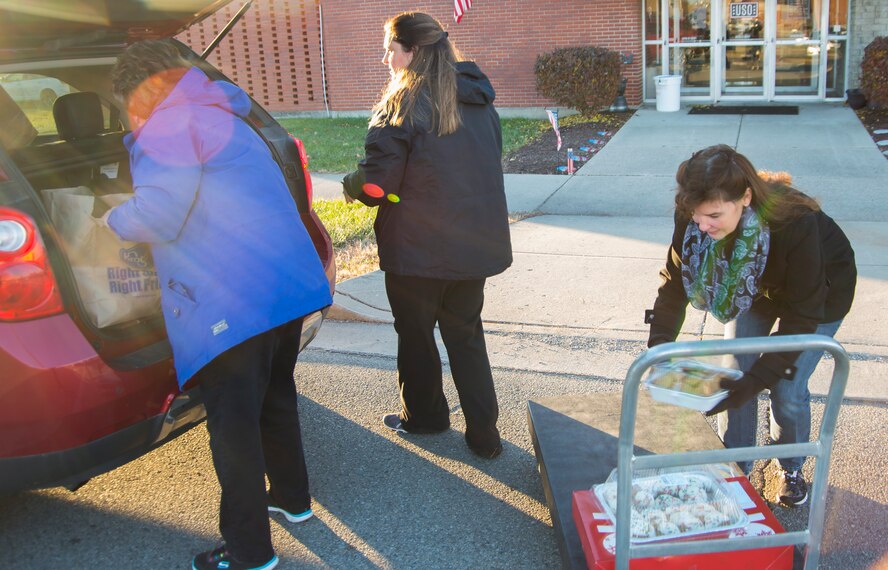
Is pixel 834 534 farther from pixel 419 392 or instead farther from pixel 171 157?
pixel 171 157

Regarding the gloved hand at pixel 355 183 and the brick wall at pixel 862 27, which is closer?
the gloved hand at pixel 355 183

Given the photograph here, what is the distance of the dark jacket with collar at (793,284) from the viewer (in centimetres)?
278

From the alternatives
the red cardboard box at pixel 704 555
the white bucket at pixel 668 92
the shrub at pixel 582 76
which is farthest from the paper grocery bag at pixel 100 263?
the white bucket at pixel 668 92

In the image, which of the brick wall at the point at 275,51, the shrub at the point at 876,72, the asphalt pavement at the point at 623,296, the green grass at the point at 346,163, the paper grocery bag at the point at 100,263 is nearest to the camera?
the paper grocery bag at the point at 100,263

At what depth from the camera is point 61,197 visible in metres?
2.95

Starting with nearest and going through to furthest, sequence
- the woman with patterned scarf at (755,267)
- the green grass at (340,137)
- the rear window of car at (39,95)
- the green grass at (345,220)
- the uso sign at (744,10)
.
Result: the woman with patterned scarf at (755,267), the rear window of car at (39,95), the green grass at (345,220), the green grass at (340,137), the uso sign at (744,10)

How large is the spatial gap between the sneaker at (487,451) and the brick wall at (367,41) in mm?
12541

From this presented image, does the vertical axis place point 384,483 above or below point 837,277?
below

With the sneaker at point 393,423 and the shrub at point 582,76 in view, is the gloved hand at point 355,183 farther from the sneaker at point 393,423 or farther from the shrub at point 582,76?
the shrub at point 582,76

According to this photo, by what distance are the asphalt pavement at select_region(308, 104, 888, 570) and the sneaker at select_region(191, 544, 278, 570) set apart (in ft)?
2.21

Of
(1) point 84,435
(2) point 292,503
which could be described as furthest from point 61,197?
(2) point 292,503

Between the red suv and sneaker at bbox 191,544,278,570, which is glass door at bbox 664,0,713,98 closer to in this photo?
the red suv

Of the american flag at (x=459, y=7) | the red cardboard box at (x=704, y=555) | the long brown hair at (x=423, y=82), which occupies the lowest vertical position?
the red cardboard box at (x=704, y=555)

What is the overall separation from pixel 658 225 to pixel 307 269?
5.23 m
